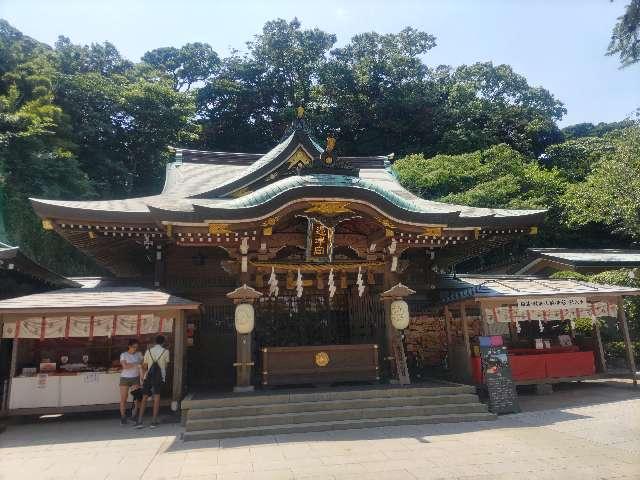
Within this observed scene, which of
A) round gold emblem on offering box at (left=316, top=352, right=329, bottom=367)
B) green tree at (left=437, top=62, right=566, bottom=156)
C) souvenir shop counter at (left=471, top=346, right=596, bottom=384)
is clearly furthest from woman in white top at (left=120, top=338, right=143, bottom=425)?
green tree at (left=437, top=62, right=566, bottom=156)

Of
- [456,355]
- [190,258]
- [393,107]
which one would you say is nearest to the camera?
[456,355]

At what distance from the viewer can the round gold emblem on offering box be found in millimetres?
10430

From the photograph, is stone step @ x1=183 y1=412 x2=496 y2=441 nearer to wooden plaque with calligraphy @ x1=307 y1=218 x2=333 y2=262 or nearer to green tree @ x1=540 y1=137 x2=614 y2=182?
wooden plaque with calligraphy @ x1=307 y1=218 x2=333 y2=262

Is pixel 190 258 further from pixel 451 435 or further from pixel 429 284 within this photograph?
pixel 451 435

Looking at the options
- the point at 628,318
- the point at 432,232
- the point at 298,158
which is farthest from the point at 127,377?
the point at 628,318

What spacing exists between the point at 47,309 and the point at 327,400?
6042mm

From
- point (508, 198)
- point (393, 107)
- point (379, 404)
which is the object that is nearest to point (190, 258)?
point (379, 404)

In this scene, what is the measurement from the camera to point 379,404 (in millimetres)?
8844

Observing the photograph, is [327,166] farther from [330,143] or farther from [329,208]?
[329,208]

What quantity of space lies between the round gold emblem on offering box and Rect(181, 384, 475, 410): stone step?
96 cm

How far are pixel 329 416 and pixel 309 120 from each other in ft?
108

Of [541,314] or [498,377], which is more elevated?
[541,314]

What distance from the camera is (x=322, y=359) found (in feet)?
34.3

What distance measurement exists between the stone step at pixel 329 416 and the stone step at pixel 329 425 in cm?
11
